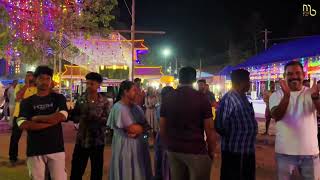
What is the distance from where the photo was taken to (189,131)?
466 cm

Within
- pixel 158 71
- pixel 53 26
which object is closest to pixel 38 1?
pixel 53 26

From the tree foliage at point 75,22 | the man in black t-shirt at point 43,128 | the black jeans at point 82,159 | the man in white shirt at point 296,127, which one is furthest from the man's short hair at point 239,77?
Result: the tree foliage at point 75,22

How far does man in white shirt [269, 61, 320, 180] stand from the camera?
15.2 feet

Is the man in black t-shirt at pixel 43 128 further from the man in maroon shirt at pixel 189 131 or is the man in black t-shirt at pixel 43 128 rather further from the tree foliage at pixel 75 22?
the tree foliage at pixel 75 22

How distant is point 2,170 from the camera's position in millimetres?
8406

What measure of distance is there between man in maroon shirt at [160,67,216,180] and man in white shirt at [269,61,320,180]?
0.74 meters

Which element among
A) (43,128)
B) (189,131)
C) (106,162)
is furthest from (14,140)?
(189,131)

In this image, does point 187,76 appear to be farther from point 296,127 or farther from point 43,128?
point 43,128

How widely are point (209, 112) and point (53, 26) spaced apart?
8.04 metres

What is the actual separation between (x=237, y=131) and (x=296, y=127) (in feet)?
2.03

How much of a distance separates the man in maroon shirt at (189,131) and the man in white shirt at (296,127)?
737 mm

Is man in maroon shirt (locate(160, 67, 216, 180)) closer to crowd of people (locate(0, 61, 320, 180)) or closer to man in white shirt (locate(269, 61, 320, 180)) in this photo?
crowd of people (locate(0, 61, 320, 180))

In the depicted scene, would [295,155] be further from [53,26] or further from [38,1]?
[53,26]

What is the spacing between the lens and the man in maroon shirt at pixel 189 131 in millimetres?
4637
